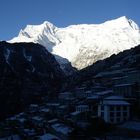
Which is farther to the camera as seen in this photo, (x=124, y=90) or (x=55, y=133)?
(x=124, y=90)

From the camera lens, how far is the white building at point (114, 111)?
55.1 meters

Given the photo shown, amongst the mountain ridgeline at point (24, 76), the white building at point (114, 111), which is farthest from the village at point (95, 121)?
the mountain ridgeline at point (24, 76)

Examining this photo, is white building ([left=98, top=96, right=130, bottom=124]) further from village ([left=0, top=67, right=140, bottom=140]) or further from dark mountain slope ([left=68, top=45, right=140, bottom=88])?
dark mountain slope ([left=68, top=45, right=140, bottom=88])

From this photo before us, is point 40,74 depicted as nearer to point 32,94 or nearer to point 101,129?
point 32,94

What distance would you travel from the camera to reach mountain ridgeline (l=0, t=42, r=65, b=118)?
12038 cm

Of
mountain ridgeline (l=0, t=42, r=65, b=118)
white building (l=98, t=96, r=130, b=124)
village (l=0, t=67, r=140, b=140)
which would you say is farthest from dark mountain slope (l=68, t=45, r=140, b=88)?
→ white building (l=98, t=96, r=130, b=124)

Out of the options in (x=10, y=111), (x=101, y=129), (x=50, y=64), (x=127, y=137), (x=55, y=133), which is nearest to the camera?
(x=127, y=137)

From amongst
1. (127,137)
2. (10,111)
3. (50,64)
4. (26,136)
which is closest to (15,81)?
(10,111)

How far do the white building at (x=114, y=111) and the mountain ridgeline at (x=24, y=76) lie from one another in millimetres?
59798

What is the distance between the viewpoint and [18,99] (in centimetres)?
12106

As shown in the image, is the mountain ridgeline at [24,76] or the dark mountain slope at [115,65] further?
the mountain ridgeline at [24,76]

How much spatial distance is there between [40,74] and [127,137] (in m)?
102

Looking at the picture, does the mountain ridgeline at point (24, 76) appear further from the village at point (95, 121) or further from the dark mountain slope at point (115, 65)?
the village at point (95, 121)

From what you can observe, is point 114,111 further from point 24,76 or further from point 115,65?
point 24,76
